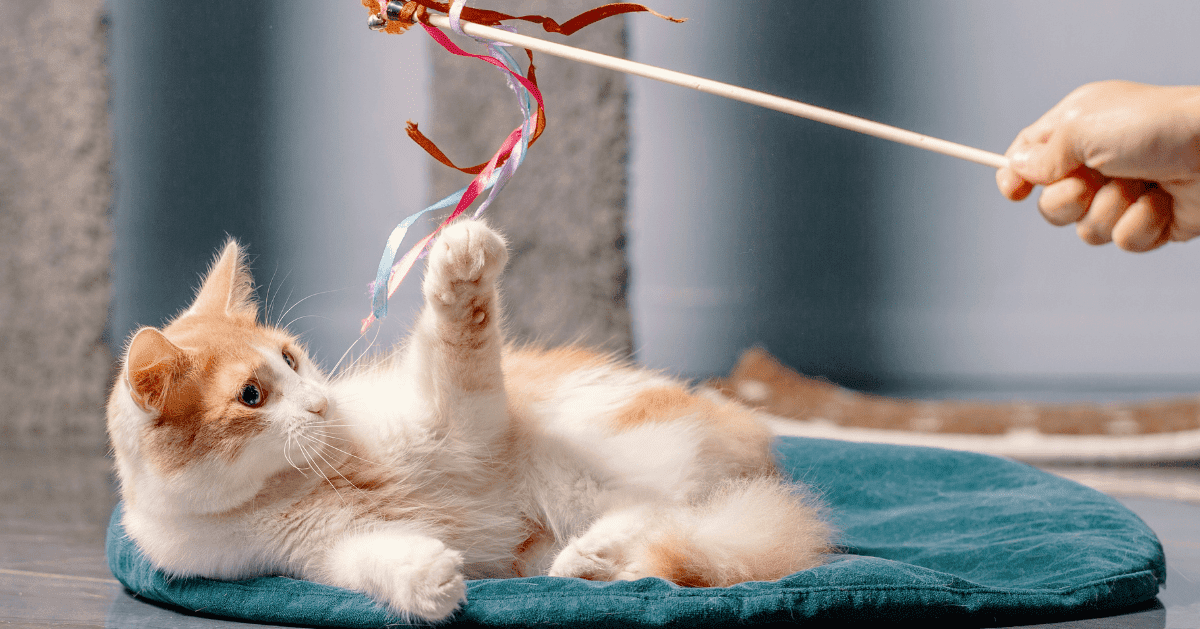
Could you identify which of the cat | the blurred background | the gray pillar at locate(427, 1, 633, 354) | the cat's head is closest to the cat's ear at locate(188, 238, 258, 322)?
the cat

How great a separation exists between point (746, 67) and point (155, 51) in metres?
2.32

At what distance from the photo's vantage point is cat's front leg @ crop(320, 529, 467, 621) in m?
0.84

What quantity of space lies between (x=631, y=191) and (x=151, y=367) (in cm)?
170

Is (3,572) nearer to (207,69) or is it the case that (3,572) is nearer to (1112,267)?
(207,69)

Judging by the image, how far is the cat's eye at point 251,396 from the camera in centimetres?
89

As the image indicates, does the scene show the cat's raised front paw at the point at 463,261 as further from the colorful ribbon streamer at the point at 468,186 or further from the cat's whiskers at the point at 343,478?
the cat's whiskers at the point at 343,478

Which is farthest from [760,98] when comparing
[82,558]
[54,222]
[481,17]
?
[54,222]

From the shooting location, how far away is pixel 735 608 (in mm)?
866

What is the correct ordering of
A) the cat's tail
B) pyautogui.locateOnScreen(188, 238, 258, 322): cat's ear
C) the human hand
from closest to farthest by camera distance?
the human hand, the cat's tail, pyautogui.locateOnScreen(188, 238, 258, 322): cat's ear

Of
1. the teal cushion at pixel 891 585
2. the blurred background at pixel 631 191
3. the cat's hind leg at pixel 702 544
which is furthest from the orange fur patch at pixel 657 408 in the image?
the blurred background at pixel 631 191

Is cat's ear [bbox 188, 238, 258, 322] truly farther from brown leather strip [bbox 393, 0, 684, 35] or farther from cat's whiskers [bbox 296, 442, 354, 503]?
brown leather strip [bbox 393, 0, 684, 35]

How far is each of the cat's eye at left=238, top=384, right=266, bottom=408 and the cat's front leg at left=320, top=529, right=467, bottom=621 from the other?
0.17 m

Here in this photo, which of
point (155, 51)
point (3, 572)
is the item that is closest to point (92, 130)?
point (155, 51)

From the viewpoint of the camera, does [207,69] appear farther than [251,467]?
Yes
